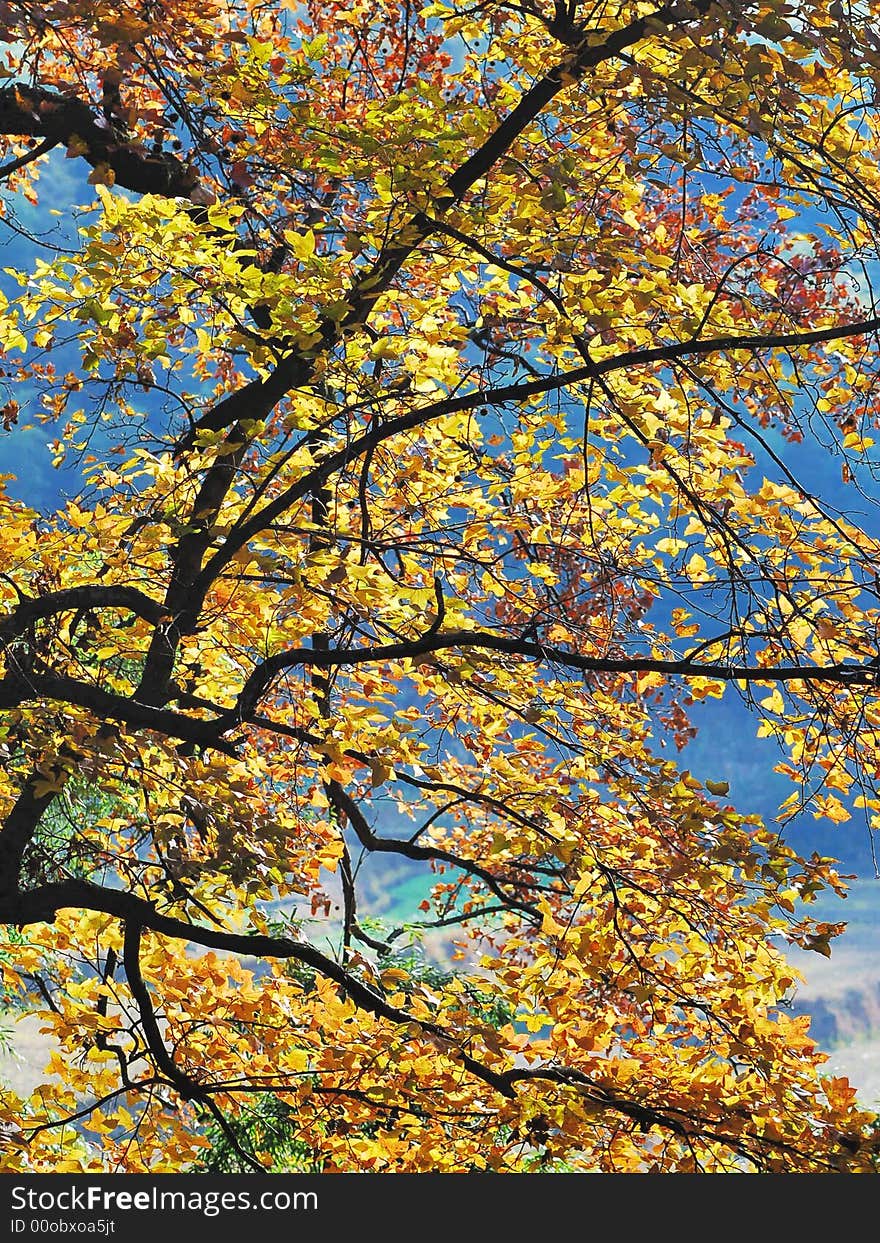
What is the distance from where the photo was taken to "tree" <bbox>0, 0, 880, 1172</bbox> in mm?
3730

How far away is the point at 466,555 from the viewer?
467 centimetres

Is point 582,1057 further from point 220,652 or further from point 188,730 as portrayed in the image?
point 220,652

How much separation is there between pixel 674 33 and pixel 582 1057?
11.9 ft

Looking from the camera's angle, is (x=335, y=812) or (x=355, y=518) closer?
(x=355, y=518)

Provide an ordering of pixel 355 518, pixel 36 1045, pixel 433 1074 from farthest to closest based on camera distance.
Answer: pixel 36 1045 < pixel 355 518 < pixel 433 1074

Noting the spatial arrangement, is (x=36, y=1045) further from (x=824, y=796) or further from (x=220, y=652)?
(x=824, y=796)

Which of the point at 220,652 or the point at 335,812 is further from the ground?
the point at 220,652

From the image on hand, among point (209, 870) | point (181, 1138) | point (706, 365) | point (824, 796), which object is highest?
point (706, 365)

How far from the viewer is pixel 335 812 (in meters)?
6.03

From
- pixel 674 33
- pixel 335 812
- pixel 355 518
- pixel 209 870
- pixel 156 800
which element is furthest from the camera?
pixel 335 812

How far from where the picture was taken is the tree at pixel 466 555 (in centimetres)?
373

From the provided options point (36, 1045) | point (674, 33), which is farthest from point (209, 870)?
point (36, 1045)

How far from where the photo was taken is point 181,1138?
4664mm

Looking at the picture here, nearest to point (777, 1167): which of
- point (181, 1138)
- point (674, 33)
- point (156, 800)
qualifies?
point (181, 1138)
